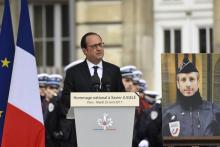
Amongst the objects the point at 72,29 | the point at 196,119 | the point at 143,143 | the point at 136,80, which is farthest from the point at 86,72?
the point at 72,29

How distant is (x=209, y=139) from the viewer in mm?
7570

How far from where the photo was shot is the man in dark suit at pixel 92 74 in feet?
25.8

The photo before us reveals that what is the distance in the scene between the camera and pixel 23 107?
8.20 metres

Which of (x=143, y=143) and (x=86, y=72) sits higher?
(x=86, y=72)

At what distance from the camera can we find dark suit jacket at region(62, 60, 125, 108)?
26.0 ft

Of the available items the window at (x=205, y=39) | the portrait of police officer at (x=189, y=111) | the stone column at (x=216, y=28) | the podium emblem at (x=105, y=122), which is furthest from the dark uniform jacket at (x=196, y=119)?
the window at (x=205, y=39)

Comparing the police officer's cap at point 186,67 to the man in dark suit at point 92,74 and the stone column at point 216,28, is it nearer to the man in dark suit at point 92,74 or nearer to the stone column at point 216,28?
the man in dark suit at point 92,74

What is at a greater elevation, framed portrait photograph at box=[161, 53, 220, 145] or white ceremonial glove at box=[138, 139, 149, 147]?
framed portrait photograph at box=[161, 53, 220, 145]

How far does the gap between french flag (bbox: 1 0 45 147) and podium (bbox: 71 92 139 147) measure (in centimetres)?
93

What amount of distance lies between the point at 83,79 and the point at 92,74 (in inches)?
3.6

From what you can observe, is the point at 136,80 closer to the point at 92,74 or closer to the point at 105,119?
the point at 92,74

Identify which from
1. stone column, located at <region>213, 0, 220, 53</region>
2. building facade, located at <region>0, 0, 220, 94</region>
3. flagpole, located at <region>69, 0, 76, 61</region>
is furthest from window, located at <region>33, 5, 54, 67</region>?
stone column, located at <region>213, 0, 220, 53</region>

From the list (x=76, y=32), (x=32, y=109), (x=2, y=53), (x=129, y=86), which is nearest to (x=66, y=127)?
(x=32, y=109)

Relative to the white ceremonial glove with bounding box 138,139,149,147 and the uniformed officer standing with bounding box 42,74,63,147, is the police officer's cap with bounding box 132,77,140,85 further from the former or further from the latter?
the white ceremonial glove with bounding box 138,139,149,147
